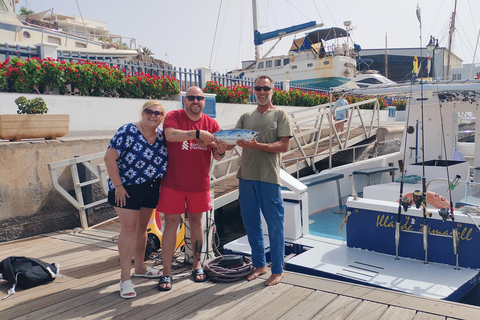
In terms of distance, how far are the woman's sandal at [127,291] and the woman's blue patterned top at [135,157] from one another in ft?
2.74

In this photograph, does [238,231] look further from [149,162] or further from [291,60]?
[291,60]

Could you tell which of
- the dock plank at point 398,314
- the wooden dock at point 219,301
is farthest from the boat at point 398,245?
the dock plank at point 398,314

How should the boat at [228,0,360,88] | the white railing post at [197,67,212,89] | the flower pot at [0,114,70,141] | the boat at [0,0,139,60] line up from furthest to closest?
1. the boat at [228,0,360,88]
2. the boat at [0,0,139,60]
3. the white railing post at [197,67,212,89]
4. the flower pot at [0,114,70,141]

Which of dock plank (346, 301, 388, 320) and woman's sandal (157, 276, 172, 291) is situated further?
woman's sandal (157, 276, 172, 291)

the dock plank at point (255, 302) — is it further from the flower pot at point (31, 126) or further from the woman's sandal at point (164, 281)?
the flower pot at point (31, 126)

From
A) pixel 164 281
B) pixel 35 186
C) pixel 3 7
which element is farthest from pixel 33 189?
pixel 3 7

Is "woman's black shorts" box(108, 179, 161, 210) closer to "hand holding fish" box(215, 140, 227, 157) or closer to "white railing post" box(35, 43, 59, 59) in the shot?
"hand holding fish" box(215, 140, 227, 157)

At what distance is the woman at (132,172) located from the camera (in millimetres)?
3398

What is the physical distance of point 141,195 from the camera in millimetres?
3520

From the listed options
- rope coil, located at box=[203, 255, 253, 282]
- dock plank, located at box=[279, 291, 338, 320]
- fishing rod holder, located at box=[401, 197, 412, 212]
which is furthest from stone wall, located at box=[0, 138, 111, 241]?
fishing rod holder, located at box=[401, 197, 412, 212]

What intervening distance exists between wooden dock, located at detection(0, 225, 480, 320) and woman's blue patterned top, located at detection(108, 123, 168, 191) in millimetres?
1000

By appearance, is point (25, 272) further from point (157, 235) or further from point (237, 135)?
point (237, 135)

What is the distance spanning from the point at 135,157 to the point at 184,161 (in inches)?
16.9

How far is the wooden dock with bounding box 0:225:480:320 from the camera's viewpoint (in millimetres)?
3041
